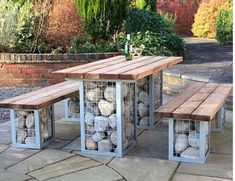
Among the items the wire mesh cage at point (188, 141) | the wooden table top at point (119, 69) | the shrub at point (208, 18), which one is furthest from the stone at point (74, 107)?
the shrub at point (208, 18)

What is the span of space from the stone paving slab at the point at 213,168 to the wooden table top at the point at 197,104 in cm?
38

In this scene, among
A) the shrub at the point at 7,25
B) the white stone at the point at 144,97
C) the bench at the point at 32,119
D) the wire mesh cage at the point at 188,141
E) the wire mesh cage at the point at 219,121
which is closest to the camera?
the wire mesh cage at the point at 188,141

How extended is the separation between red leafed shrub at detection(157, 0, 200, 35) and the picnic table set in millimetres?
11383

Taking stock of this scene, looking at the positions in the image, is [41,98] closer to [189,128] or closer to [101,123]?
[101,123]

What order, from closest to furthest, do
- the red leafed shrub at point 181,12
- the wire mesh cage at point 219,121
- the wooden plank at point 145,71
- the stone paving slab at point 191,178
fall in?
1. the stone paving slab at point 191,178
2. the wooden plank at point 145,71
3. the wire mesh cage at point 219,121
4. the red leafed shrub at point 181,12

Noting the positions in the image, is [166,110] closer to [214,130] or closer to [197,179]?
[197,179]

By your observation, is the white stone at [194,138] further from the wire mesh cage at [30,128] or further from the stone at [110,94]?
the wire mesh cage at [30,128]

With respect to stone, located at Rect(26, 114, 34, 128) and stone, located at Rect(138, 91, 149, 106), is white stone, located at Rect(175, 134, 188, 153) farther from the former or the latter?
stone, located at Rect(26, 114, 34, 128)

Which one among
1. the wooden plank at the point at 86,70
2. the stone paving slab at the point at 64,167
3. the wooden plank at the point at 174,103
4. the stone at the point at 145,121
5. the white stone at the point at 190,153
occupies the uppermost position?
the wooden plank at the point at 86,70

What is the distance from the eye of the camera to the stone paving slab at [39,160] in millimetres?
3373

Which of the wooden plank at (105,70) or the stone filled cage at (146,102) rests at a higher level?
the wooden plank at (105,70)

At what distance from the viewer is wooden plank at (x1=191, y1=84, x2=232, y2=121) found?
10.8ft

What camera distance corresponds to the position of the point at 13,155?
3.72 metres

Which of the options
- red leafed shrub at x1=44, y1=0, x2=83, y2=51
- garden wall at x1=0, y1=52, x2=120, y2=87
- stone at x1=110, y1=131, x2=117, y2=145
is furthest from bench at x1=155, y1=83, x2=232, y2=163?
red leafed shrub at x1=44, y1=0, x2=83, y2=51
